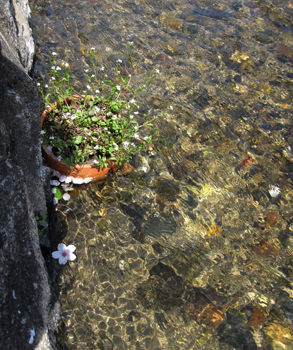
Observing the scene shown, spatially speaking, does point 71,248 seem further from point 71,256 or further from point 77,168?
point 77,168

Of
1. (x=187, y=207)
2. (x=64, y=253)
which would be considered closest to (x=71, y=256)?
(x=64, y=253)

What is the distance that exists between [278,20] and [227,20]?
62.0 inches

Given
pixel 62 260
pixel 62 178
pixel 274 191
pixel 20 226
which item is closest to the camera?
pixel 20 226

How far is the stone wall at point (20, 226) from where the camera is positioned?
1633mm

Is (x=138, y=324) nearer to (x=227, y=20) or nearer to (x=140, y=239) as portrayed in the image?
(x=140, y=239)

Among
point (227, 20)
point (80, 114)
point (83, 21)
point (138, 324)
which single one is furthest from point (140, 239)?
point (227, 20)

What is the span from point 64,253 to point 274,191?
10.3 ft

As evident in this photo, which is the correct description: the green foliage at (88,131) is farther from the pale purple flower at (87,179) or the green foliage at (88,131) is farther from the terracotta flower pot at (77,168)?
the pale purple flower at (87,179)

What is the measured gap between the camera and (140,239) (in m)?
3.37

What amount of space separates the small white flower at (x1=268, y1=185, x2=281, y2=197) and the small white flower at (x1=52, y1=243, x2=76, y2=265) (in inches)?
117

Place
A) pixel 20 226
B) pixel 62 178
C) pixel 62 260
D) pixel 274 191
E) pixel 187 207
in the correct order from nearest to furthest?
pixel 20 226
pixel 62 260
pixel 62 178
pixel 187 207
pixel 274 191

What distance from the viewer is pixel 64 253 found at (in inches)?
119

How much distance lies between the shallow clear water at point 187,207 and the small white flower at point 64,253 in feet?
0.29

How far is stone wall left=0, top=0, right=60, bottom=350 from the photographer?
1.63 metres
